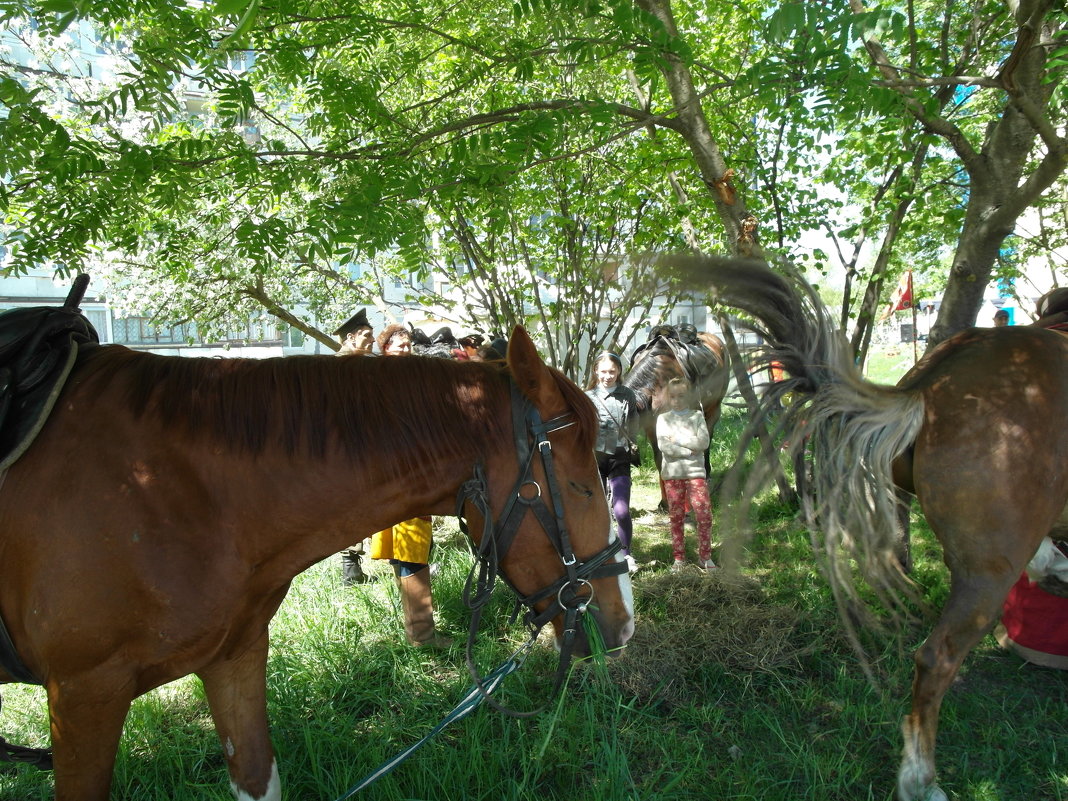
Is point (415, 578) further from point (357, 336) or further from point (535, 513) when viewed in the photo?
point (357, 336)

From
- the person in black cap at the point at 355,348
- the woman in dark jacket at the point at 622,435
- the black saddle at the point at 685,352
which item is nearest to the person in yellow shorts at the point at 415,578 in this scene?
the person in black cap at the point at 355,348

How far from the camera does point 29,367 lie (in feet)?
6.88

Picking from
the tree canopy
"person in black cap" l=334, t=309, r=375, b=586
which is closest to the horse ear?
the tree canopy

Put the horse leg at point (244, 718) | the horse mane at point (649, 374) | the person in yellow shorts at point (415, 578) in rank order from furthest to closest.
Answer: the horse mane at point (649, 374) → the person in yellow shorts at point (415, 578) → the horse leg at point (244, 718)

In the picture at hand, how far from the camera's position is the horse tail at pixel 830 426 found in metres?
2.91

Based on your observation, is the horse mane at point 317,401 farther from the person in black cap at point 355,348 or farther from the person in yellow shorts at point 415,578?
the person in black cap at point 355,348

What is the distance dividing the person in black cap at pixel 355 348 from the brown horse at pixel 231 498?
125 inches

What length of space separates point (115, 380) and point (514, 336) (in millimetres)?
1257

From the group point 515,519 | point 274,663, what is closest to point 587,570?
point 515,519

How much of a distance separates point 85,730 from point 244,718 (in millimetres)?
560

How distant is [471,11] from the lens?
573 cm

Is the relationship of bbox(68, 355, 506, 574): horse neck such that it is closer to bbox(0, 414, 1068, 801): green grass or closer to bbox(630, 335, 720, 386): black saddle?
bbox(0, 414, 1068, 801): green grass

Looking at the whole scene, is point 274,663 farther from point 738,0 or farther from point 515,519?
point 738,0

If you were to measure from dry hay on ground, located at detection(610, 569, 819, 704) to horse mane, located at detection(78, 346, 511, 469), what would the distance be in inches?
63.0
